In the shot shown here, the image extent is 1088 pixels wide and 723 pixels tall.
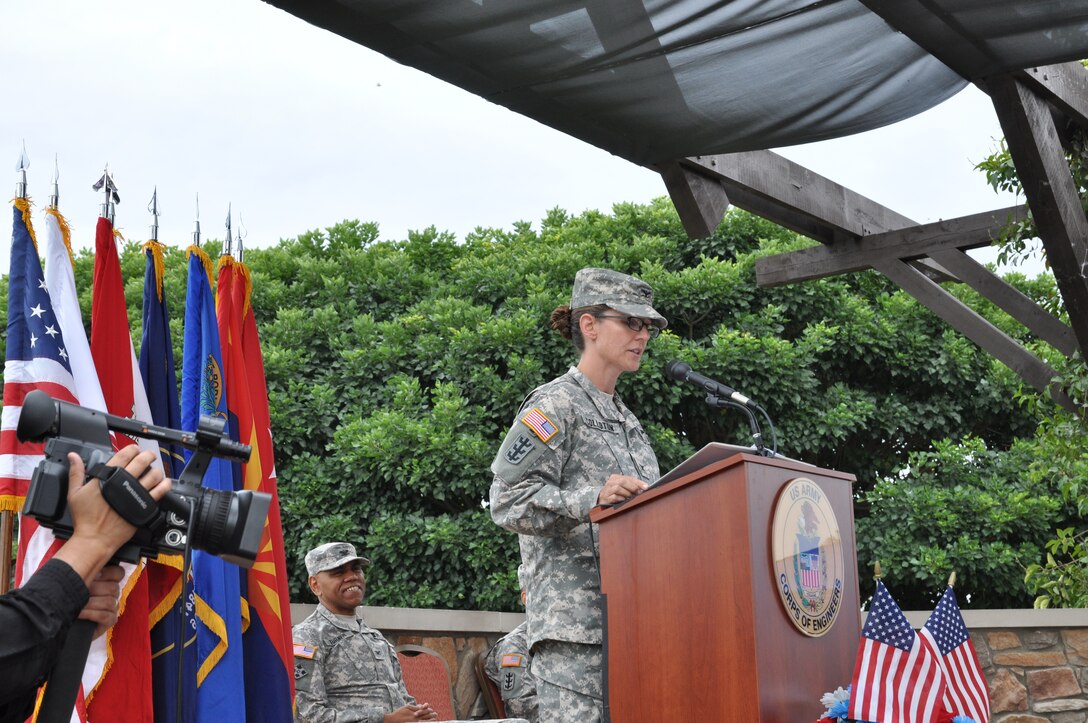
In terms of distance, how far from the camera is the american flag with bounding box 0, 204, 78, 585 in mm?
3129

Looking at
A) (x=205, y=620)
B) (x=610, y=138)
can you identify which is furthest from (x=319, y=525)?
(x=610, y=138)

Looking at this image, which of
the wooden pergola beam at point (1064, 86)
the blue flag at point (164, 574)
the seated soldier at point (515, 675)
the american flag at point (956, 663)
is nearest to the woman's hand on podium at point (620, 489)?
the american flag at point (956, 663)

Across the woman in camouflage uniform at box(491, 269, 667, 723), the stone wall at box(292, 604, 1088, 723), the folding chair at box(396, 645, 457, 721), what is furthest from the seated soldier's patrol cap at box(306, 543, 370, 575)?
the woman in camouflage uniform at box(491, 269, 667, 723)

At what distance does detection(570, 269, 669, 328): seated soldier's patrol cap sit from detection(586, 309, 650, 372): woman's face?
33 mm

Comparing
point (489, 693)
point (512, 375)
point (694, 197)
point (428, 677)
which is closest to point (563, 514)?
point (694, 197)

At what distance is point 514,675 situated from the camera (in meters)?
6.18

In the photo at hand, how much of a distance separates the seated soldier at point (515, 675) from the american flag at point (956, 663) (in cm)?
341

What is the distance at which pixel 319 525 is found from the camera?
9148 millimetres

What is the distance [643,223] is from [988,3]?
343 inches

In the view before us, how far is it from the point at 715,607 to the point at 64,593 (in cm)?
140

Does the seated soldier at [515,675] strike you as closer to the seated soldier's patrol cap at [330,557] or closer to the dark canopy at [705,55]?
the seated soldier's patrol cap at [330,557]

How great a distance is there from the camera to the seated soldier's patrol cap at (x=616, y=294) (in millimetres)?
3312

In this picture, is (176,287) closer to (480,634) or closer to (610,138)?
(480,634)

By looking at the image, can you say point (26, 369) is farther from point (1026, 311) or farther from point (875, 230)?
point (1026, 311)
